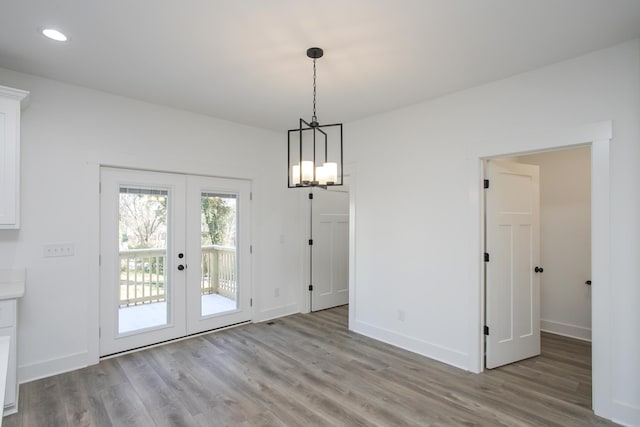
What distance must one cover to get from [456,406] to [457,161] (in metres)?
2.25

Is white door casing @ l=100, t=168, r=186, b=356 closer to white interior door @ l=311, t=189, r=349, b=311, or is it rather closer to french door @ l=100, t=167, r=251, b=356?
french door @ l=100, t=167, r=251, b=356

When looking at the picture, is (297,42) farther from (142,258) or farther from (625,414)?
(625,414)

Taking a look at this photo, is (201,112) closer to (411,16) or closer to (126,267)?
(126,267)

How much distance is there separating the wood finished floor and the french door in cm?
35

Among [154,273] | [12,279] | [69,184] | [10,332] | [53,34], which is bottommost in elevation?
[10,332]

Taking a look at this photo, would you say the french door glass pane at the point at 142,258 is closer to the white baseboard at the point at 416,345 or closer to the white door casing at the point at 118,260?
the white door casing at the point at 118,260

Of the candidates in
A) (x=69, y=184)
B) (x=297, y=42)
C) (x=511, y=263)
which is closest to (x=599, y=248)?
(x=511, y=263)

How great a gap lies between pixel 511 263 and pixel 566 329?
67.2 inches

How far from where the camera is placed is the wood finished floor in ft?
8.40

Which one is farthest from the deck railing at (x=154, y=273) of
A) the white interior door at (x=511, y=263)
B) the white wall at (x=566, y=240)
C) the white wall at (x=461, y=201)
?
the white wall at (x=566, y=240)

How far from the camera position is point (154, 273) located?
3.97 meters

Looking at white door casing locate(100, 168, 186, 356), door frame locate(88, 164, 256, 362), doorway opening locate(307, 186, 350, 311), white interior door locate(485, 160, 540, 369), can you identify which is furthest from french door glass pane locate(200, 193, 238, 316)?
white interior door locate(485, 160, 540, 369)

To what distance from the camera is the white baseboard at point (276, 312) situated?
4.87 metres

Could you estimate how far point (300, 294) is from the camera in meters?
5.31
